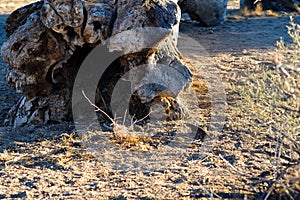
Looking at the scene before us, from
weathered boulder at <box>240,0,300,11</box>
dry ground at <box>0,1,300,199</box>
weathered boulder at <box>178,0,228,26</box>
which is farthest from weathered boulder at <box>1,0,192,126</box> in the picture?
weathered boulder at <box>240,0,300,11</box>

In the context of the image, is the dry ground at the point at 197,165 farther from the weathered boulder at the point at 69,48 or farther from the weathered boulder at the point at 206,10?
the weathered boulder at the point at 206,10

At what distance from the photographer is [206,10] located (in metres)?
9.51

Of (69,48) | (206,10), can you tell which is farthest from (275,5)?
(69,48)

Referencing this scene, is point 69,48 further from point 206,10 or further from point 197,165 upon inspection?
point 206,10

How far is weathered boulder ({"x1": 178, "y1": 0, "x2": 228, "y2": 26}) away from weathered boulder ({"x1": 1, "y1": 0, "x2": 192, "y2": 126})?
4877 mm

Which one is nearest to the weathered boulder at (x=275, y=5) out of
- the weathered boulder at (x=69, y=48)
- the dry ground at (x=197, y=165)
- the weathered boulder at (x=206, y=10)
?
the weathered boulder at (x=206, y=10)

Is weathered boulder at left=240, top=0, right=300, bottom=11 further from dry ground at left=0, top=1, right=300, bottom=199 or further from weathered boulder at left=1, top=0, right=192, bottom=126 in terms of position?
weathered boulder at left=1, top=0, right=192, bottom=126

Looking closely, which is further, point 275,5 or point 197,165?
point 275,5

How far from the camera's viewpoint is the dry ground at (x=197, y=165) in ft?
10.2

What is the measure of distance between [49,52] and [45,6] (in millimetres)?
421

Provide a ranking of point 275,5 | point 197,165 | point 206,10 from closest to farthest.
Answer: point 197,165 → point 206,10 → point 275,5

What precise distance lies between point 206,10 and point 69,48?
5.62 m

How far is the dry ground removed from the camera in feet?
10.2

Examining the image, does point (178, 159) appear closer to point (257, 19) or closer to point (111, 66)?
point (111, 66)
